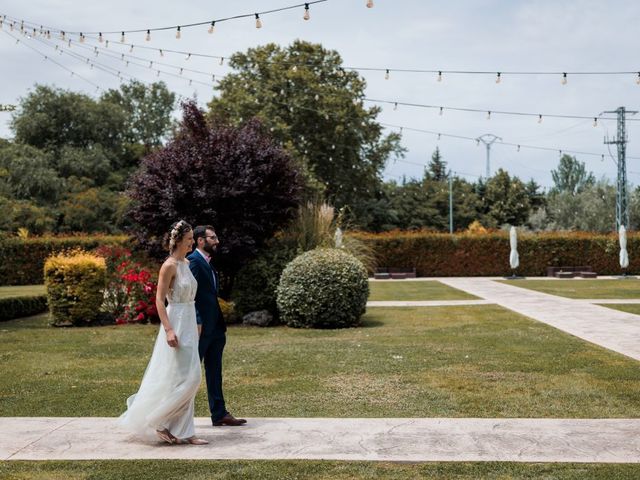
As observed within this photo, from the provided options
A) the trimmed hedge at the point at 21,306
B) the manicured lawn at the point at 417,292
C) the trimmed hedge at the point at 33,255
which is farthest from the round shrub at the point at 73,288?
the trimmed hedge at the point at 33,255

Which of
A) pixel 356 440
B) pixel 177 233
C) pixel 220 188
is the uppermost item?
pixel 220 188

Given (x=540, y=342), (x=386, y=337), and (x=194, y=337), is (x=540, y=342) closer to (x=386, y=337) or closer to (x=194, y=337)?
(x=386, y=337)

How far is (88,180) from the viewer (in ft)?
163

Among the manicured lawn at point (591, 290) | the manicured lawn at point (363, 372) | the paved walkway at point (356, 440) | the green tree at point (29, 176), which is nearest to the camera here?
the paved walkway at point (356, 440)

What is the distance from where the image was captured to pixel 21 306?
19.2 meters

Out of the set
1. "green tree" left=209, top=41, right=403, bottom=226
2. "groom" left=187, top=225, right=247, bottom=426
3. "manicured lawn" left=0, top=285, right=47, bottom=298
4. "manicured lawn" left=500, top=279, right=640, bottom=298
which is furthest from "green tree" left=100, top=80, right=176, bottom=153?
"groom" left=187, top=225, right=247, bottom=426

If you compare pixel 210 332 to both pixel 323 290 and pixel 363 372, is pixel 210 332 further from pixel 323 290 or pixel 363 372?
pixel 323 290

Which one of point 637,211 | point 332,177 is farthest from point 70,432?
point 637,211

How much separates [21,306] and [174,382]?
1459 cm

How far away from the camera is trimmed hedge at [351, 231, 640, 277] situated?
3731cm

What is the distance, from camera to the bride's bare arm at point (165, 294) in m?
6.14

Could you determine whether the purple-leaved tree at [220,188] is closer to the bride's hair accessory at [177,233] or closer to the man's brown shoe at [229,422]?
the man's brown shoe at [229,422]

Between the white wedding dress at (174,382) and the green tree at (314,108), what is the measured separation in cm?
3514

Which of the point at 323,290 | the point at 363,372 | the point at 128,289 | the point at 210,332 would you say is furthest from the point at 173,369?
the point at 128,289
